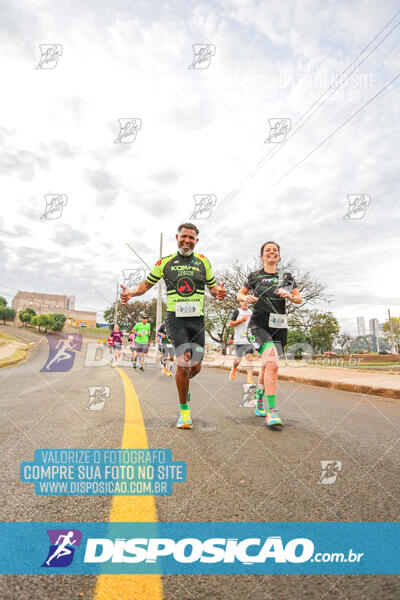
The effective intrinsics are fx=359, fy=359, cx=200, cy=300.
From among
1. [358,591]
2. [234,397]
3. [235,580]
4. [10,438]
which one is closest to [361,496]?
[358,591]

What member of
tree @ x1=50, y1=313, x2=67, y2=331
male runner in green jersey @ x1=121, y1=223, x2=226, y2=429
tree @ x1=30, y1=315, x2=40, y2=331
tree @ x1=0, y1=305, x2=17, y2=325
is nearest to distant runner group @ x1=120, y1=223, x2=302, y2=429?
male runner in green jersey @ x1=121, y1=223, x2=226, y2=429


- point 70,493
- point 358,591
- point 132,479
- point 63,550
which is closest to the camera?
point 358,591

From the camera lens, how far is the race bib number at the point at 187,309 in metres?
3.74

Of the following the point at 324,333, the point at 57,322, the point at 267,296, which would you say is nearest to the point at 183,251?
the point at 267,296

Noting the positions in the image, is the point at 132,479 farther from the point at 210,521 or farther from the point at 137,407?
the point at 137,407

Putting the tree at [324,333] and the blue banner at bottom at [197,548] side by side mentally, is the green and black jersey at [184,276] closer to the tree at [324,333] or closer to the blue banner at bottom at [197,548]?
the blue banner at bottom at [197,548]

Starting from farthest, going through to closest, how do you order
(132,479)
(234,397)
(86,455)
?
(234,397)
(86,455)
(132,479)

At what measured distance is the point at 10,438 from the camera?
270cm

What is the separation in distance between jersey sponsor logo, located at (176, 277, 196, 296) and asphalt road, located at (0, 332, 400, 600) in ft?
4.28

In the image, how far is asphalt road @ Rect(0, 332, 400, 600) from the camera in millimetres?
1010

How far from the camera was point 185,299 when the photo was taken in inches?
149

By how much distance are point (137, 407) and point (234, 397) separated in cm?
201

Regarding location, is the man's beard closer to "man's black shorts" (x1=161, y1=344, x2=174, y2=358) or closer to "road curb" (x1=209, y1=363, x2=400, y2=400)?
"road curb" (x1=209, y1=363, x2=400, y2=400)

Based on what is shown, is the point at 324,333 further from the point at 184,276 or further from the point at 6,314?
the point at 6,314
